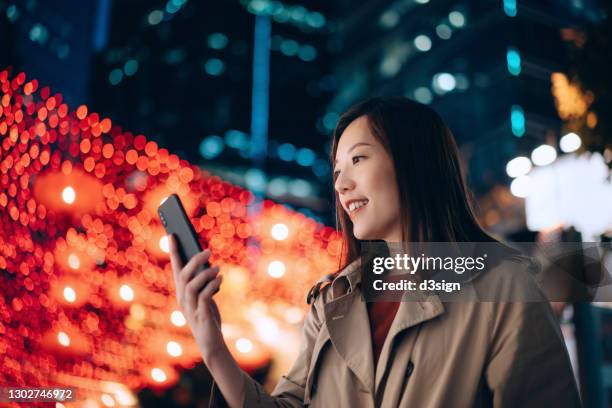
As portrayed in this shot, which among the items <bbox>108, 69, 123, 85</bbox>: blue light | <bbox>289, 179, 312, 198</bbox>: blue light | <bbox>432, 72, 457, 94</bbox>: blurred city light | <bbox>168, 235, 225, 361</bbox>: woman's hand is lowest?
<bbox>168, 235, 225, 361</bbox>: woman's hand

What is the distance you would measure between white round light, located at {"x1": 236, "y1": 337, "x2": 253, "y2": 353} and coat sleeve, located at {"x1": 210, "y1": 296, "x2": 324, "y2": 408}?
5.47m

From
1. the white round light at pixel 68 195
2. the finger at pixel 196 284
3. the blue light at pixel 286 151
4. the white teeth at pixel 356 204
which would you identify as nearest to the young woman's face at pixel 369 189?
the white teeth at pixel 356 204

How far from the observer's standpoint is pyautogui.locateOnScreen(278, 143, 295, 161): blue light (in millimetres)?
35500

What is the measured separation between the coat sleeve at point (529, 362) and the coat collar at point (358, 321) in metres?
0.18

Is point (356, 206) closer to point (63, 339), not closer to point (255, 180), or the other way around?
point (63, 339)

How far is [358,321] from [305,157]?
3490cm

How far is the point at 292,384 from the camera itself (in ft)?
5.49

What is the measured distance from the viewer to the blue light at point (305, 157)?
118ft

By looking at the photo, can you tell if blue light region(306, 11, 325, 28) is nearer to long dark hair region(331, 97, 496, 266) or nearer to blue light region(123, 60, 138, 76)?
blue light region(123, 60, 138, 76)

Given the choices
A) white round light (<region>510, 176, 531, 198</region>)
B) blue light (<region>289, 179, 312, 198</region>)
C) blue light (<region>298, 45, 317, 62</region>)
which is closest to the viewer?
white round light (<region>510, 176, 531, 198</region>)

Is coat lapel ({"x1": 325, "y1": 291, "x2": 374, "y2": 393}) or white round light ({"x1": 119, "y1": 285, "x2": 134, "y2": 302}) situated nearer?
coat lapel ({"x1": 325, "y1": 291, "x2": 374, "y2": 393})

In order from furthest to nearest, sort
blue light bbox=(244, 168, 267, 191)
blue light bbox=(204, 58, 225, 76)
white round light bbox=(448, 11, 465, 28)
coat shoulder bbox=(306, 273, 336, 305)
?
blue light bbox=(204, 58, 225, 76), blue light bbox=(244, 168, 267, 191), white round light bbox=(448, 11, 465, 28), coat shoulder bbox=(306, 273, 336, 305)

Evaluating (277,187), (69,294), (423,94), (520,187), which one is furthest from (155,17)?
(69,294)

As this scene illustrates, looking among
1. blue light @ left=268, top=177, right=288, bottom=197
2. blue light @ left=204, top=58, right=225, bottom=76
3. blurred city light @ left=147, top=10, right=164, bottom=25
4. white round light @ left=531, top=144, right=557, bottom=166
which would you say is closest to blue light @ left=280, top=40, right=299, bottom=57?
blue light @ left=204, top=58, right=225, bottom=76
